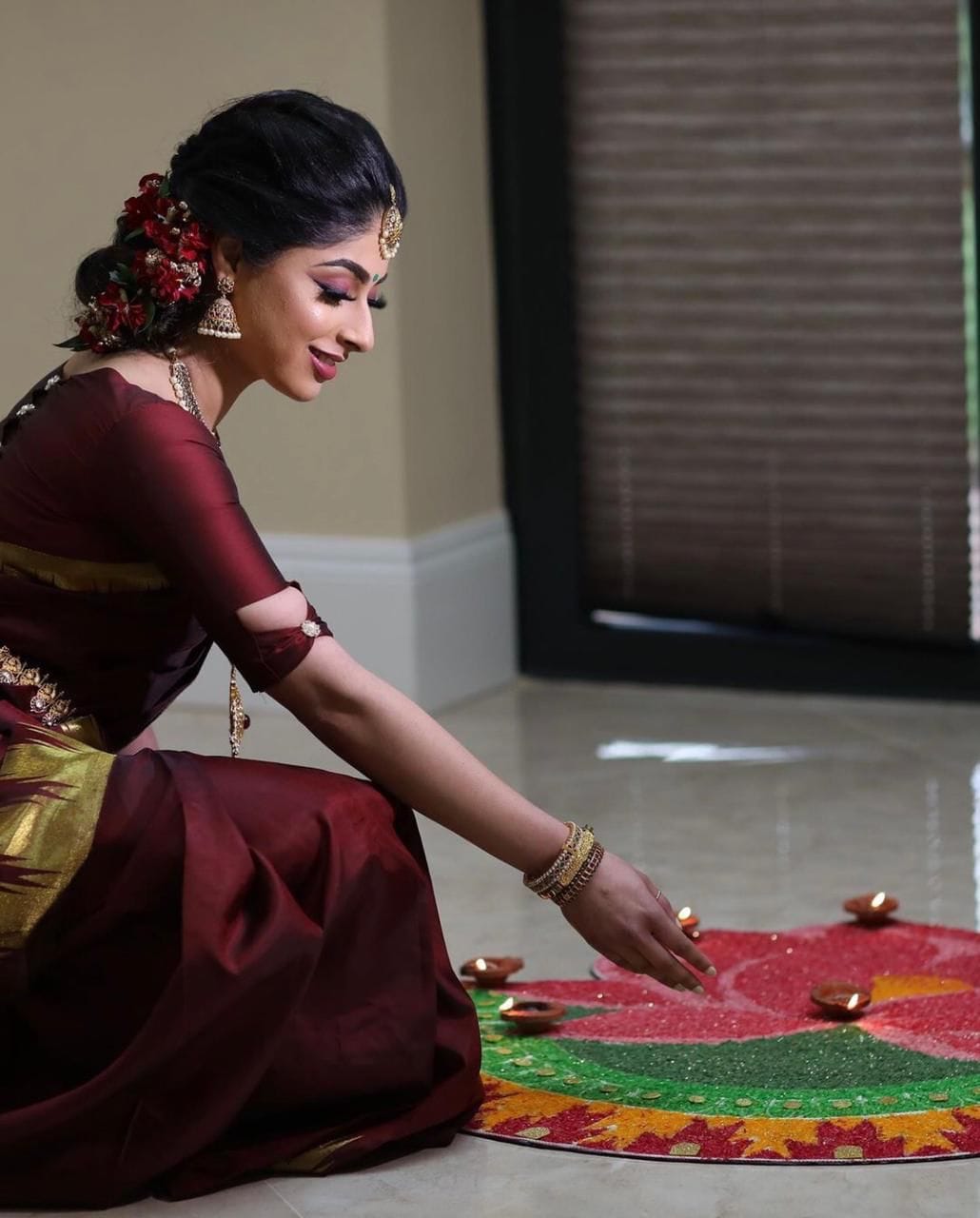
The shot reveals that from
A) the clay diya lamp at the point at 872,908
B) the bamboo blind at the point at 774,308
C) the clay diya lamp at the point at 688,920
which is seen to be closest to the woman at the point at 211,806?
the clay diya lamp at the point at 688,920

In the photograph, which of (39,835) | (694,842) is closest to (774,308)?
(694,842)

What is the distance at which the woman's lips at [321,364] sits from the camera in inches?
98.8

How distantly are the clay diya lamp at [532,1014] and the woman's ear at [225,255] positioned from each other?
927 mm

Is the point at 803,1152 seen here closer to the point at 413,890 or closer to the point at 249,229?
the point at 413,890

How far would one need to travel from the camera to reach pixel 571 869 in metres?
2.35

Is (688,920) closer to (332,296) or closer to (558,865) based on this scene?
(558,865)

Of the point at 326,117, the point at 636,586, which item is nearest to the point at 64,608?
the point at 326,117

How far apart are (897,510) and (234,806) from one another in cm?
252

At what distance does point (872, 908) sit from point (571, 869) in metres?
0.95

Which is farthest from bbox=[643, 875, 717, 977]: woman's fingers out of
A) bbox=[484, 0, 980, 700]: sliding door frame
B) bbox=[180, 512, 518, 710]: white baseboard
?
bbox=[484, 0, 980, 700]: sliding door frame

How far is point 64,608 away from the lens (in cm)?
243

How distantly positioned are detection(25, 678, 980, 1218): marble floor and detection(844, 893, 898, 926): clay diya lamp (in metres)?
0.09

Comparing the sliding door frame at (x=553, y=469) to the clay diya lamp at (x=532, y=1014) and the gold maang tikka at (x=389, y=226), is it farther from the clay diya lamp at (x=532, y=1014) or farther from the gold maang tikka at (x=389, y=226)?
the gold maang tikka at (x=389, y=226)

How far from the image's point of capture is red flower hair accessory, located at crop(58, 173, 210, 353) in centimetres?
245
